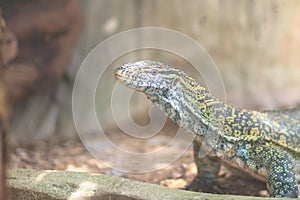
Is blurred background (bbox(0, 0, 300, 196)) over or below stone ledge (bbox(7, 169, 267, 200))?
over

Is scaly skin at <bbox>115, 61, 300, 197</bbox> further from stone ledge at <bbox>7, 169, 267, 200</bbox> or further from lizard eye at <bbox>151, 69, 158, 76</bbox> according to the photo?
stone ledge at <bbox>7, 169, 267, 200</bbox>

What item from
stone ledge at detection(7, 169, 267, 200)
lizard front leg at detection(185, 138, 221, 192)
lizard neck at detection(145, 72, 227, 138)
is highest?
lizard neck at detection(145, 72, 227, 138)

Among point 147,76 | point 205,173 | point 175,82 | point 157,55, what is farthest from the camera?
point 157,55

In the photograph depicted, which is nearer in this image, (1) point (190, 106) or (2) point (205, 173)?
(1) point (190, 106)

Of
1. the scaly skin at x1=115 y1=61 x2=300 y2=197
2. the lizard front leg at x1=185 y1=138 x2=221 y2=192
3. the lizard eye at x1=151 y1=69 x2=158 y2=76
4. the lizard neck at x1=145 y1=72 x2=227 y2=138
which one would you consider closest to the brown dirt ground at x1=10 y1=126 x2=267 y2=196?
the lizard front leg at x1=185 y1=138 x2=221 y2=192

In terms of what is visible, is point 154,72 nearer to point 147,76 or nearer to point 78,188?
point 147,76

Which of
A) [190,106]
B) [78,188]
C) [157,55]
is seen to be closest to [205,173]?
[190,106]

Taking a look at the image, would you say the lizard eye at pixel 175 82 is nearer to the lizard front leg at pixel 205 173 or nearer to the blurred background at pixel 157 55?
the lizard front leg at pixel 205 173
